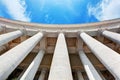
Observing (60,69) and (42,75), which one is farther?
(42,75)

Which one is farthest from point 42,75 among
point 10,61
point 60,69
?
point 60,69

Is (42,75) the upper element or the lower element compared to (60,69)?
lower

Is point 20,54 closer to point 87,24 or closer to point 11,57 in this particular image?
point 11,57

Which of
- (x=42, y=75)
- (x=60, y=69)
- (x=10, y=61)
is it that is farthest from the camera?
(x=42, y=75)

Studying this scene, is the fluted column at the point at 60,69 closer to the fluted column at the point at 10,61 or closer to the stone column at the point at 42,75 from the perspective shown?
the fluted column at the point at 10,61

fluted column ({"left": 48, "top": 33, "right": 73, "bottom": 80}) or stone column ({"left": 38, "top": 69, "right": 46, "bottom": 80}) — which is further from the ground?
fluted column ({"left": 48, "top": 33, "right": 73, "bottom": 80})

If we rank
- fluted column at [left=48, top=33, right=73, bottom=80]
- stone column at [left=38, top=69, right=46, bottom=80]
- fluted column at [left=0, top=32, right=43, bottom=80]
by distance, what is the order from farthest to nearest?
stone column at [left=38, top=69, right=46, bottom=80]
fluted column at [left=0, top=32, right=43, bottom=80]
fluted column at [left=48, top=33, right=73, bottom=80]

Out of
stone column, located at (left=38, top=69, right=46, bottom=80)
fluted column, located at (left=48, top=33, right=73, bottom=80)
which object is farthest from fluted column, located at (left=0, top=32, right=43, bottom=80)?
stone column, located at (left=38, top=69, right=46, bottom=80)

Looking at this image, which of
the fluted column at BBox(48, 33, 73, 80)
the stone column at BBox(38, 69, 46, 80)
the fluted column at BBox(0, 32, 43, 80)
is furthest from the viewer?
the stone column at BBox(38, 69, 46, 80)

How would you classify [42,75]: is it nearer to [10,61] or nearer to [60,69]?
[10,61]

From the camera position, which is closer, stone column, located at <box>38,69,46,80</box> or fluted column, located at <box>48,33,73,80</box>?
fluted column, located at <box>48,33,73,80</box>

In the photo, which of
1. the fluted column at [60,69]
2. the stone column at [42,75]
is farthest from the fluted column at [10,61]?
the stone column at [42,75]

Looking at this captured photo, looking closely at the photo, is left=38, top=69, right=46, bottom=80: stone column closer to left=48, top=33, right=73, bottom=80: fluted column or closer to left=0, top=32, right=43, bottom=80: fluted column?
left=0, top=32, right=43, bottom=80: fluted column

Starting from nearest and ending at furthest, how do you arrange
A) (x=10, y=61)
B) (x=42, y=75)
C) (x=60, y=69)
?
(x=60, y=69) → (x=10, y=61) → (x=42, y=75)
